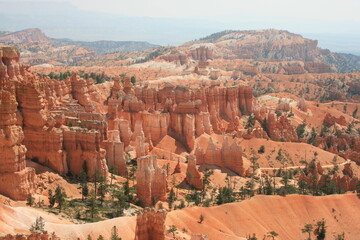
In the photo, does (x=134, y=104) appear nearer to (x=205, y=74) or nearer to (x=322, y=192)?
(x=322, y=192)

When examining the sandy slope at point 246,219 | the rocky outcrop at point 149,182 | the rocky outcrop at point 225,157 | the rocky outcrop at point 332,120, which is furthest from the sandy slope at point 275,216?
the rocky outcrop at point 332,120

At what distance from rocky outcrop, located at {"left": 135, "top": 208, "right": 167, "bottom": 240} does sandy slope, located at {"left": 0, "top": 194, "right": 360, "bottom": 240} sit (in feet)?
2.64

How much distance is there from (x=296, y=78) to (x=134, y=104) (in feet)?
344

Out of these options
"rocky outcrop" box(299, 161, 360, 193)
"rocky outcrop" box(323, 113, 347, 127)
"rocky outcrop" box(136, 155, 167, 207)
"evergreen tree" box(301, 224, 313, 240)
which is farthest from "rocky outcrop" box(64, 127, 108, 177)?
"rocky outcrop" box(323, 113, 347, 127)

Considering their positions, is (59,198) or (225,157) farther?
(225,157)

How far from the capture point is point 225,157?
59.0 metres

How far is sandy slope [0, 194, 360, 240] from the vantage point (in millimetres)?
29686

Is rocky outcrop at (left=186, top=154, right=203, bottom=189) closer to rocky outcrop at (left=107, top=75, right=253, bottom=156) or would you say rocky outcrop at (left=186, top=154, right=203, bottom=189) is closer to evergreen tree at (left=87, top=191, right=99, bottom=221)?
rocky outcrop at (left=107, top=75, right=253, bottom=156)

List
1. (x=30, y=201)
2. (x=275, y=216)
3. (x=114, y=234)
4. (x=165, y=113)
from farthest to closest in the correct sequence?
(x=165, y=113) → (x=275, y=216) → (x=30, y=201) → (x=114, y=234)

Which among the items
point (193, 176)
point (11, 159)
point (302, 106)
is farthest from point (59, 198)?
point (302, 106)

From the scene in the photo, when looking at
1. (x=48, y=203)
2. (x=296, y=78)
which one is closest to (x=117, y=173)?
(x=48, y=203)

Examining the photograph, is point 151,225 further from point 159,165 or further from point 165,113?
point 165,113

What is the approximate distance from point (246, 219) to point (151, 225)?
1349 cm

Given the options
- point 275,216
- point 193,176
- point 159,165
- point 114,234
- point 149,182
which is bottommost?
point 275,216
